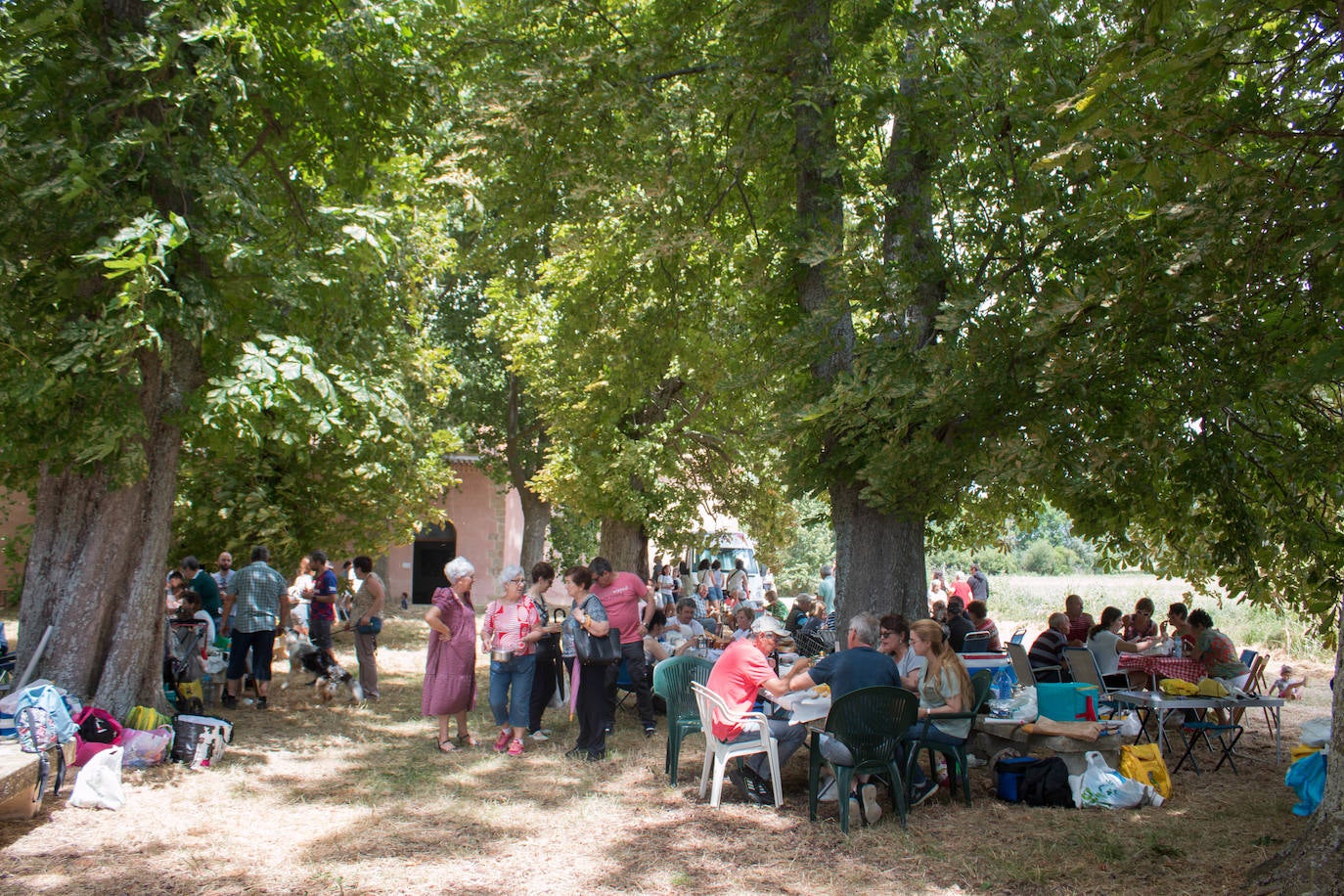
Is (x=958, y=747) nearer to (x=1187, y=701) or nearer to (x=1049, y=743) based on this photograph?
(x=1049, y=743)

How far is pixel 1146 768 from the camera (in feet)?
24.2

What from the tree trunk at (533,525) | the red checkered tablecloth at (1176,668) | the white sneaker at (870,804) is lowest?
the white sneaker at (870,804)

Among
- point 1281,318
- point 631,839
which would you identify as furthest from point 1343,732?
point 631,839

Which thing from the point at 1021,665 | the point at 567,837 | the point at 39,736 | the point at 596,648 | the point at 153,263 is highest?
the point at 153,263

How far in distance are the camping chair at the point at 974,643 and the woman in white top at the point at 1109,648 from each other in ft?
3.67

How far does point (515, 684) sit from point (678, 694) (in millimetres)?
1869

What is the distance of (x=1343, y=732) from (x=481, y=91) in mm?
8358

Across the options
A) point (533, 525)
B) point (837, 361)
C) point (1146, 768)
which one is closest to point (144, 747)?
point (837, 361)

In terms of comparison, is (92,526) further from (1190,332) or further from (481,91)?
(1190,332)

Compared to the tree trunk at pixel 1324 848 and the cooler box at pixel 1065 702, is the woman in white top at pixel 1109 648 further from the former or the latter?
the tree trunk at pixel 1324 848

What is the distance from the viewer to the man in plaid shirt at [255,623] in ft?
36.3

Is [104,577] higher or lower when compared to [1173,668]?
higher

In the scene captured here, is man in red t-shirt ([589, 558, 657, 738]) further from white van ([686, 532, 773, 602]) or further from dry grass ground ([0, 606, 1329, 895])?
white van ([686, 532, 773, 602])

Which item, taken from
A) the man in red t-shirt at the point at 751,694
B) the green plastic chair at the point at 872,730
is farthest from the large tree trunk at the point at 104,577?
the green plastic chair at the point at 872,730
